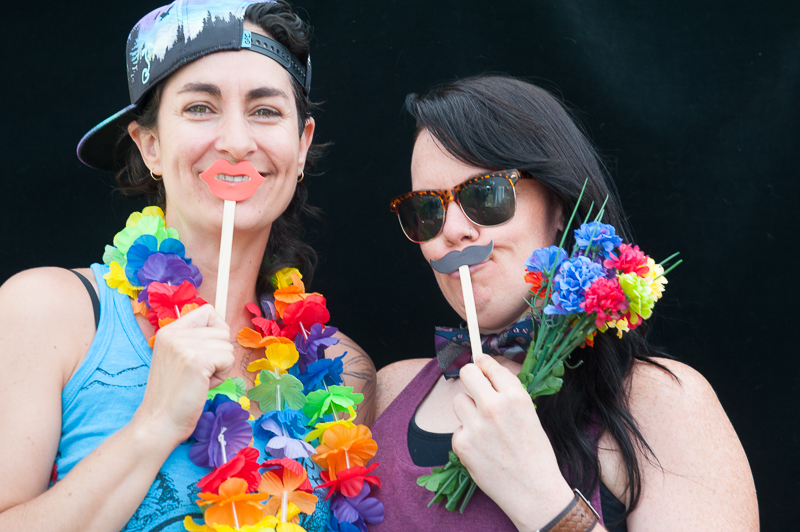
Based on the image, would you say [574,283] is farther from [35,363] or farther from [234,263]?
[35,363]

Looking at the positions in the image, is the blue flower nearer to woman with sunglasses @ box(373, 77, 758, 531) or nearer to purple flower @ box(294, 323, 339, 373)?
woman with sunglasses @ box(373, 77, 758, 531)

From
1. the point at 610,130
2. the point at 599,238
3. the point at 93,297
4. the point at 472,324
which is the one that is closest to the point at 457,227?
the point at 472,324

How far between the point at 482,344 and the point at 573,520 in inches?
21.2

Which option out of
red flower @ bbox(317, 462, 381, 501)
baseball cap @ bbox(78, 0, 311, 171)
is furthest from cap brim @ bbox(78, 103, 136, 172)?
red flower @ bbox(317, 462, 381, 501)

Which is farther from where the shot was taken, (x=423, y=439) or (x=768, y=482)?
(x=768, y=482)

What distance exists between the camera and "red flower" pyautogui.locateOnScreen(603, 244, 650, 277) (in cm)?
151

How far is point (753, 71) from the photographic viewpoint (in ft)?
8.63

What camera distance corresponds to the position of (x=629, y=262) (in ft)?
4.97

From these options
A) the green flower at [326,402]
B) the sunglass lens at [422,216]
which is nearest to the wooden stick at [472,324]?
the sunglass lens at [422,216]

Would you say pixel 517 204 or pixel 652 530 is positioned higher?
pixel 517 204

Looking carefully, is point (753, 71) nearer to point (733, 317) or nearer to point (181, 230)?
point (733, 317)

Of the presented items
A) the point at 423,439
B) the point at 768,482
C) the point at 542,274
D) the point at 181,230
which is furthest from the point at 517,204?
the point at 768,482

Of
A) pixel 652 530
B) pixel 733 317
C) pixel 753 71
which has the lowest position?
pixel 652 530

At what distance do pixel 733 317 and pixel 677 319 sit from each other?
0.67 ft
